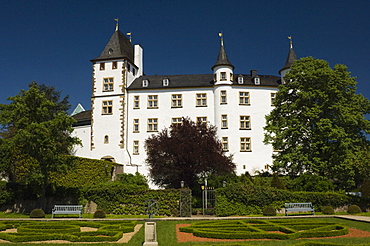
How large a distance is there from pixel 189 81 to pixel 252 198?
940 inches

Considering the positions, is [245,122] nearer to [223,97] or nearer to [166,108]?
[223,97]

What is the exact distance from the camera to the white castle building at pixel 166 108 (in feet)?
138

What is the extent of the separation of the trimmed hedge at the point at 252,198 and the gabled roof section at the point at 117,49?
84.8ft

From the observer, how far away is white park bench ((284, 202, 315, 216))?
22759 millimetres

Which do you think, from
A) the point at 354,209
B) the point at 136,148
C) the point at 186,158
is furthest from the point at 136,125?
the point at 354,209

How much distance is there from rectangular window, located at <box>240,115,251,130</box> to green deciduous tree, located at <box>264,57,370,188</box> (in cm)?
945

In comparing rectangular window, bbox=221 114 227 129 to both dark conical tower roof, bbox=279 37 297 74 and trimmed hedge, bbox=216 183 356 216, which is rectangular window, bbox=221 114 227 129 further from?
trimmed hedge, bbox=216 183 356 216

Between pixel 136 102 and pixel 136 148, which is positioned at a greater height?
pixel 136 102

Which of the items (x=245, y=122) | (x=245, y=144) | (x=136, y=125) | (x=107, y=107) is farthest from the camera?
(x=107, y=107)

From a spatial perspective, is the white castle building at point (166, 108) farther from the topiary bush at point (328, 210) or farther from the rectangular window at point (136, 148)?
the topiary bush at point (328, 210)

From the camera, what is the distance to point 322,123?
2911 centimetres

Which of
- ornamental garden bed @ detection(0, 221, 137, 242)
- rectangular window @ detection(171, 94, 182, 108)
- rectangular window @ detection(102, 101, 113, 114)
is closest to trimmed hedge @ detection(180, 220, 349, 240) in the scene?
ornamental garden bed @ detection(0, 221, 137, 242)

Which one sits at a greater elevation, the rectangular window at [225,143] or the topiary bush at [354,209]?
the rectangular window at [225,143]

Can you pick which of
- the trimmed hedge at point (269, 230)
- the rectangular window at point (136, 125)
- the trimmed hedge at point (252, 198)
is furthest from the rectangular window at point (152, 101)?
the trimmed hedge at point (269, 230)
